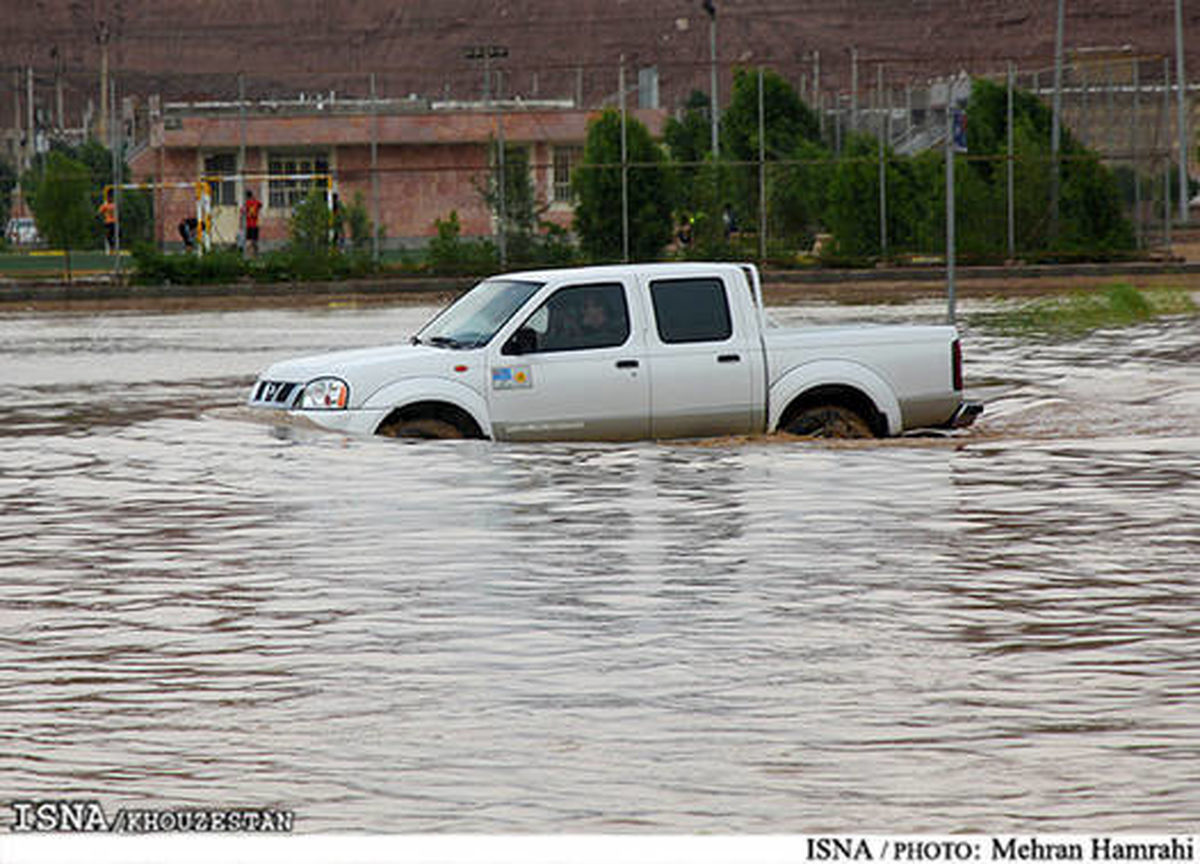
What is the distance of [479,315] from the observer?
1722 centimetres

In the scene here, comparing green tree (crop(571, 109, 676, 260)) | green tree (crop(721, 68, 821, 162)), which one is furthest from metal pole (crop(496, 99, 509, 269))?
green tree (crop(721, 68, 821, 162))

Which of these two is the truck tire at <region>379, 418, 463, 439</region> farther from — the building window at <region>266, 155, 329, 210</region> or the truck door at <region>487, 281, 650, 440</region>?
the building window at <region>266, 155, 329, 210</region>

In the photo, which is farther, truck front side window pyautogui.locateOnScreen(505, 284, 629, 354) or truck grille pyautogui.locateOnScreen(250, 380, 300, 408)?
truck grille pyautogui.locateOnScreen(250, 380, 300, 408)

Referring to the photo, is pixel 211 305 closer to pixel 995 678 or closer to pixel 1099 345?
pixel 1099 345

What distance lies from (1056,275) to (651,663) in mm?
41371

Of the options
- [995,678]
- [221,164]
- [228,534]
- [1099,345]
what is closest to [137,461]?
[228,534]

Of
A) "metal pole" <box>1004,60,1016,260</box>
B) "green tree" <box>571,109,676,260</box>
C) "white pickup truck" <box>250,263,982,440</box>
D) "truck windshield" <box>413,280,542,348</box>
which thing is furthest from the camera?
"green tree" <box>571,109,676,260</box>

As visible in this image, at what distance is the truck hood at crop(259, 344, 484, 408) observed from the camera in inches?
656

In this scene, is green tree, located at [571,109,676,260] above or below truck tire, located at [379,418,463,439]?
above

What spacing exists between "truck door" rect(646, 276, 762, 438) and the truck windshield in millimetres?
950

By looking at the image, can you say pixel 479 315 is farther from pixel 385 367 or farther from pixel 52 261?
pixel 52 261

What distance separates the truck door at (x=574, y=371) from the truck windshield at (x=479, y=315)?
22 cm

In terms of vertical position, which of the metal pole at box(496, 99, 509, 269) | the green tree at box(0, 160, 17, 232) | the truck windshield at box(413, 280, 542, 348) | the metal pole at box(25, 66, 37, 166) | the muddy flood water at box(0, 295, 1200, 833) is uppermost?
the metal pole at box(25, 66, 37, 166)

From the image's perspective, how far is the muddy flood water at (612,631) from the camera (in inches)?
284
